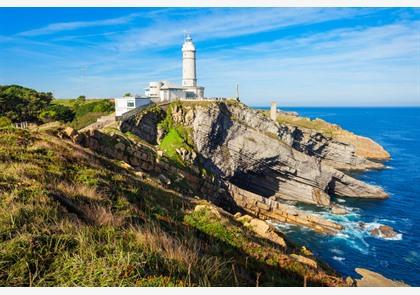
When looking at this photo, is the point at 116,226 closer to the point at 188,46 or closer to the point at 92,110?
the point at 92,110

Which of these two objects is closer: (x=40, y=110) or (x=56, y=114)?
(x=56, y=114)

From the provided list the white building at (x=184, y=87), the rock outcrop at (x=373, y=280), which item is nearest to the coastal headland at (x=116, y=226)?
the rock outcrop at (x=373, y=280)

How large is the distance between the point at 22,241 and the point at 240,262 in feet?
17.4

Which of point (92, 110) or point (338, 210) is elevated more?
point (92, 110)

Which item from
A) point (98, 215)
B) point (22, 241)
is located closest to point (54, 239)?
point (22, 241)

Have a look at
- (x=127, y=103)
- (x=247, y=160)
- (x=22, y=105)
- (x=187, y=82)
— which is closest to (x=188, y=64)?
(x=187, y=82)

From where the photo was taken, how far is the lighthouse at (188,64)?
229ft

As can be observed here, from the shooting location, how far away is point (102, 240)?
603cm

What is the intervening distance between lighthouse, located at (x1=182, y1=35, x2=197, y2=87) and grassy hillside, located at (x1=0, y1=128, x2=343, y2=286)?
58.5 m

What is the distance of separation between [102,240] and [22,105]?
160ft

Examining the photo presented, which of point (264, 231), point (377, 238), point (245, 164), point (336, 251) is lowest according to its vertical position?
point (336, 251)

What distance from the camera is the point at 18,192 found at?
7.70 meters

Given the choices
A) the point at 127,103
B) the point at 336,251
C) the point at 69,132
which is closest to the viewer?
the point at 69,132

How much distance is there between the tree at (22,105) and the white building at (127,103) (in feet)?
37.6
